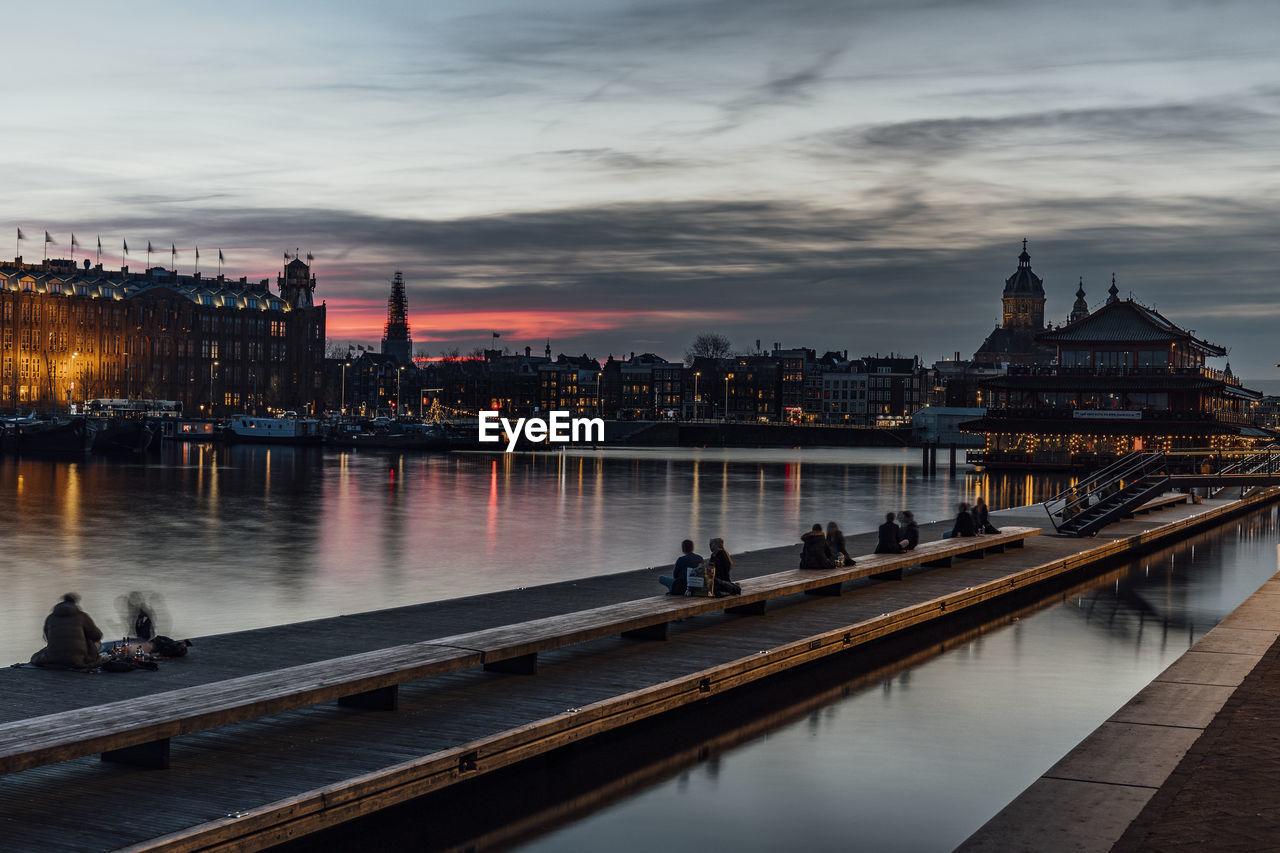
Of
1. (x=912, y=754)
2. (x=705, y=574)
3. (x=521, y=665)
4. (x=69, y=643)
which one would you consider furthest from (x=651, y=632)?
(x=69, y=643)

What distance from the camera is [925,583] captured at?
29922mm

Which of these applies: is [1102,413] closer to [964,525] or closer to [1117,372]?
[1117,372]

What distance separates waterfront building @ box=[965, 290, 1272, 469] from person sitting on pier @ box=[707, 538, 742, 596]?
4078 inches

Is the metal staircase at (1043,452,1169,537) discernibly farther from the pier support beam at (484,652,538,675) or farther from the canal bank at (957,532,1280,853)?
the pier support beam at (484,652,538,675)

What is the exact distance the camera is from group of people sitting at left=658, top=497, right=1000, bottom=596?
2320 cm

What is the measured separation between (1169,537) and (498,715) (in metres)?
41.9

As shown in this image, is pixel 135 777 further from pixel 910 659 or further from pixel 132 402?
pixel 132 402

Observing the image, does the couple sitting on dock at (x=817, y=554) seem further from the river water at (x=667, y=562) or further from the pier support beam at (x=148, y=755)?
the pier support beam at (x=148, y=755)

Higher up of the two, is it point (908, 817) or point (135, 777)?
point (135, 777)

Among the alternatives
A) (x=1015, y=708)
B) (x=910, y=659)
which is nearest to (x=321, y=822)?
(x=1015, y=708)

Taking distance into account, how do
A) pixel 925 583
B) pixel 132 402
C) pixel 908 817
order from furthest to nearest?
pixel 132 402 → pixel 925 583 → pixel 908 817

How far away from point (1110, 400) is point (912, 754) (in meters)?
114

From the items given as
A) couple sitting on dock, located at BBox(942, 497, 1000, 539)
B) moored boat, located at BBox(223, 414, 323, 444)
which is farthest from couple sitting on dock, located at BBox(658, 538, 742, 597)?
moored boat, located at BBox(223, 414, 323, 444)

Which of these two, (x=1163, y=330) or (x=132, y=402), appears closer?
(x=1163, y=330)
